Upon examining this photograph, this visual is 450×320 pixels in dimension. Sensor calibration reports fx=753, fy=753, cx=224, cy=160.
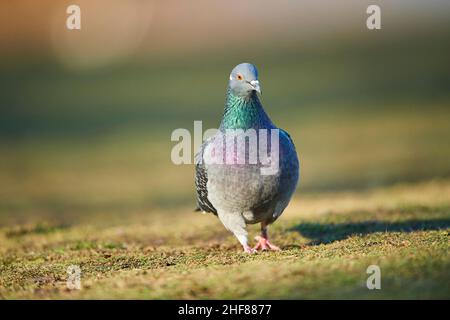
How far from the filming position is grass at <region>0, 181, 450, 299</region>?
19.4 feet

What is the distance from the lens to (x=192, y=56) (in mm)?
44031

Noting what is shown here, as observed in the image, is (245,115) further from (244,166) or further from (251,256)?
(251,256)

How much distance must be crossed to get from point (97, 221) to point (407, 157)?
8155 mm

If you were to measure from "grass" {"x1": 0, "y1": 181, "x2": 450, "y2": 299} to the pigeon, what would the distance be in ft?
1.48

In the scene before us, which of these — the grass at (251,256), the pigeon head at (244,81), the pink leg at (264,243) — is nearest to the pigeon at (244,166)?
the pigeon head at (244,81)

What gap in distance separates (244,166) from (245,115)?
574mm

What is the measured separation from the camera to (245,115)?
7.68 meters

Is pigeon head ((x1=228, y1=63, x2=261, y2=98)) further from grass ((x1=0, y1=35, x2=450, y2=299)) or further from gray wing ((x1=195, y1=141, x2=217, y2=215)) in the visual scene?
grass ((x1=0, y1=35, x2=450, y2=299))

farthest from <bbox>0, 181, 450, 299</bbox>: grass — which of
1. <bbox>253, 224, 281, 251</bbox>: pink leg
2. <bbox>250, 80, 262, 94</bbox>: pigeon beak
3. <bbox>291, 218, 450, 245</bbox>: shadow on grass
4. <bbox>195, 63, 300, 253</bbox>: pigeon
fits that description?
<bbox>250, 80, 262, 94</bbox>: pigeon beak

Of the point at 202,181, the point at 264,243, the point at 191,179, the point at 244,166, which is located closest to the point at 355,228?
the point at 264,243

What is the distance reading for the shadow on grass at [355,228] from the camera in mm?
8883

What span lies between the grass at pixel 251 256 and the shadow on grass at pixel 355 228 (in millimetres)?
13

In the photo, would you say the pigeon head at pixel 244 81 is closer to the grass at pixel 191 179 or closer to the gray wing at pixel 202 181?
the gray wing at pixel 202 181

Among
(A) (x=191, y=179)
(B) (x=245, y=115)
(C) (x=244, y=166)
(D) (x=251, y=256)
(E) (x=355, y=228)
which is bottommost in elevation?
(A) (x=191, y=179)
